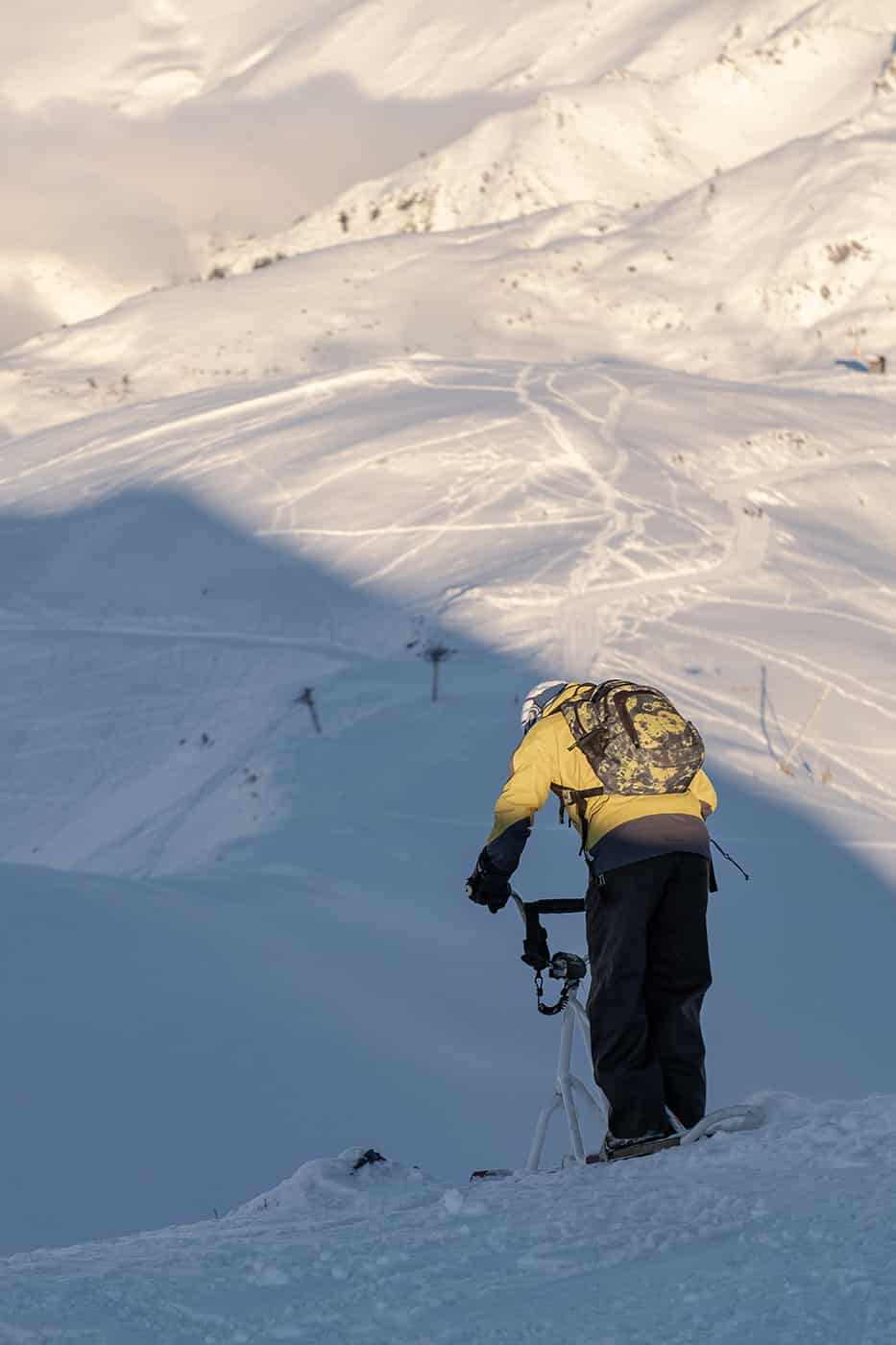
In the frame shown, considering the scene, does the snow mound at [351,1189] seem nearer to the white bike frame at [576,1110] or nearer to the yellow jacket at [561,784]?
the white bike frame at [576,1110]

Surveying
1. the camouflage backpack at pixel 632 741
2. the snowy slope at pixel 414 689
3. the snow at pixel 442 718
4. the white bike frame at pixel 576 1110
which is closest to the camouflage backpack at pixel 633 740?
the camouflage backpack at pixel 632 741

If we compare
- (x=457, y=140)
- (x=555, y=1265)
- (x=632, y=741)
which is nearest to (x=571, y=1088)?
(x=632, y=741)

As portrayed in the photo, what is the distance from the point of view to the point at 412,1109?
24.8 ft

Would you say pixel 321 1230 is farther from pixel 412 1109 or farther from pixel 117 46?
pixel 117 46

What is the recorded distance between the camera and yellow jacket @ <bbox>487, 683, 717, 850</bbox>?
4781 millimetres

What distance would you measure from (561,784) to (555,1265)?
Answer: 1521 millimetres

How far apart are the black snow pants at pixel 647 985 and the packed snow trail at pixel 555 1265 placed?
0.81 feet

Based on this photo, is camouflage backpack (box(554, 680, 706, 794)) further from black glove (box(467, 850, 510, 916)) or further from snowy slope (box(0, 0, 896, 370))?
snowy slope (box(0, 0, 896, 370))

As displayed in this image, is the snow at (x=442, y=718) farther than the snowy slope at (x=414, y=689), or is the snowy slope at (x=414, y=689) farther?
the snowy slope at (x=414, y=689)

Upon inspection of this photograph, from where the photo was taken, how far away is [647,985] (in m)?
4.83

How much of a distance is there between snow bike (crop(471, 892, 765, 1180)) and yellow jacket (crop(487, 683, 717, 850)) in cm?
26

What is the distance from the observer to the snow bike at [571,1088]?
4.68 m

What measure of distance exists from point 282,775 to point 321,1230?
367 inches

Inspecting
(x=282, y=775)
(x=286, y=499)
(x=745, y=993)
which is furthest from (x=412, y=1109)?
(x=286, y=499)
